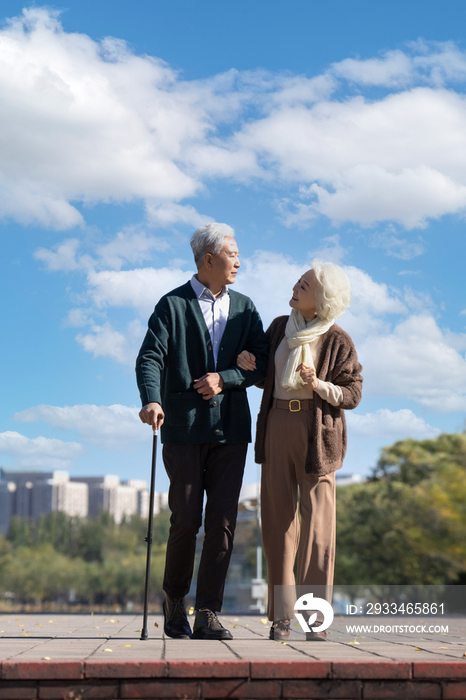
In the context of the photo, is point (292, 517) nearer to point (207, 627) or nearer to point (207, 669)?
point (207, 627)

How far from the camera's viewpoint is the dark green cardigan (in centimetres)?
429

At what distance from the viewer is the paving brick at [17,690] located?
9.65 feet

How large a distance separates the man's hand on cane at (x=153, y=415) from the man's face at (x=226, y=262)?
944mm

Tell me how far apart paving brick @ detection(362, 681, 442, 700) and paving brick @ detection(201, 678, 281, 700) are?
1.21ft

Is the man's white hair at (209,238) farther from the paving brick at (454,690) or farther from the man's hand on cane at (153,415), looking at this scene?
the paving brick at (454,690)

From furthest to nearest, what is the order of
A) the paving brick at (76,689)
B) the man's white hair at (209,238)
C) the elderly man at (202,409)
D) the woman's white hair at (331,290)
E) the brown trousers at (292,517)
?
the man's white hair at (209,238) → the woman's white hair at (331,290) → the elderly man at (202,409) → the brown trousers at (292,517) → the paving brick at (76,689)

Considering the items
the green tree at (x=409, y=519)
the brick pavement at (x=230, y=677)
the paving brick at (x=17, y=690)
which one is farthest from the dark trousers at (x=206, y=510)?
the green tree at (x=409, y=519)

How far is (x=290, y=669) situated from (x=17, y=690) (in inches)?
43.2

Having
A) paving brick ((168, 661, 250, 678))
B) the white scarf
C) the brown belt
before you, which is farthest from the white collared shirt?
paving brick ((168, 661, 250, 678))

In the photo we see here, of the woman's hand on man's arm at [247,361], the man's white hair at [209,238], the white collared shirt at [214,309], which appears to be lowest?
the woman's hand on man's arm at [247,361]

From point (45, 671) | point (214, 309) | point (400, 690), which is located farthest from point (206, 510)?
point (400, 690)

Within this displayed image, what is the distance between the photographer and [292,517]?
4238mm

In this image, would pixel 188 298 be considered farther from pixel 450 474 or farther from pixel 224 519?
pixel 450 474

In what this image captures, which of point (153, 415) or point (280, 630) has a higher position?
point (153, 415)
